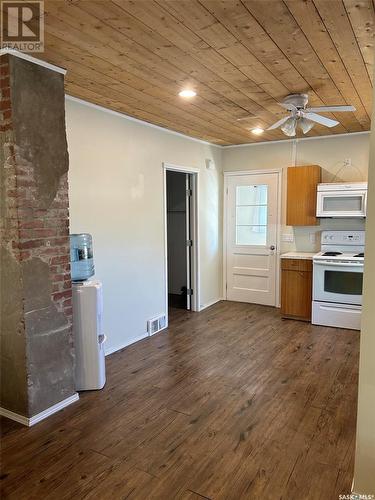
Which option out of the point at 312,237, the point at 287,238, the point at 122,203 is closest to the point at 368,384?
the point at 122,203

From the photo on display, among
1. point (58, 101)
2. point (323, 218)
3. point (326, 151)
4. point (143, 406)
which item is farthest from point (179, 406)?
point (326, 151)

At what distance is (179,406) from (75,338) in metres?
1.02

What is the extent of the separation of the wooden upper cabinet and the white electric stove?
598 mm

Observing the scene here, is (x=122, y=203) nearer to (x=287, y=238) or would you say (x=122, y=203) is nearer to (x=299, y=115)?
(x=299, y=115)

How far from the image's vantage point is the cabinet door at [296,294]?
500 cm

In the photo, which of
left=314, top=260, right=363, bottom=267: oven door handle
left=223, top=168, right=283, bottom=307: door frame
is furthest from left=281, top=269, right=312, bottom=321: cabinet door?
left=223, top=168, right=283, bottom=307: door frame

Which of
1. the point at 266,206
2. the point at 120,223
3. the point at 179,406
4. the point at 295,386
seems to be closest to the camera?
the point at 179,406

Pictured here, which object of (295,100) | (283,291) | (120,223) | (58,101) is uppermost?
(295,100)

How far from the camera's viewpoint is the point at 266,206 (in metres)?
5.76

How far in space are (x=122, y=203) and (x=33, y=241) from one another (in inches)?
61.1

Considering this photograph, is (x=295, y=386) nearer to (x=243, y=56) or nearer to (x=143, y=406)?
(x=143, y=406)

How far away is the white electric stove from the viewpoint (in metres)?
4.59

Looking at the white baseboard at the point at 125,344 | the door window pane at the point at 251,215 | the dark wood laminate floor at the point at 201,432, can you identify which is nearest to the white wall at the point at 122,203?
the white baseboard at the point at 125,344

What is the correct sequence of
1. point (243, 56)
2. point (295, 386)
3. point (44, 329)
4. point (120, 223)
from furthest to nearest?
point (120, 223)
point (295, 386)
point (44, 329)
point (243, 56)
